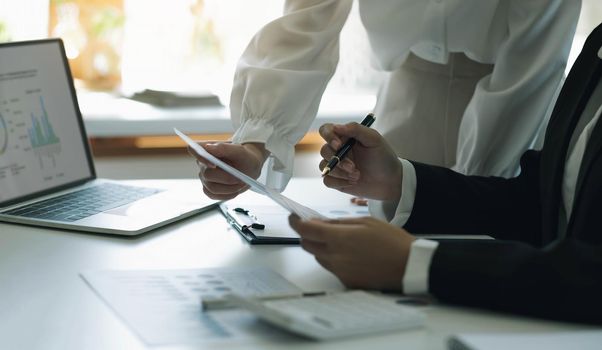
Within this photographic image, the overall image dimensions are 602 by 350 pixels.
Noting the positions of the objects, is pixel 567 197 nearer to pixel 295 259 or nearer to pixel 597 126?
pixel 597 126

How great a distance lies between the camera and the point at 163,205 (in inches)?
56.3

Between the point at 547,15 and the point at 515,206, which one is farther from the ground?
the point at 547,15

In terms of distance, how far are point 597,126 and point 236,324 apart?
0.58 meters

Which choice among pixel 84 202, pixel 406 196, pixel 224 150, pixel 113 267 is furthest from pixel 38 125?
pixel 406 196

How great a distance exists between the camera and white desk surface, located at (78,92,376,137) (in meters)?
2.53

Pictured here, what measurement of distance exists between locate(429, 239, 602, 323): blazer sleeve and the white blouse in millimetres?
565

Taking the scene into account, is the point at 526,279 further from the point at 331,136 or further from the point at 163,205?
the point at 163,205

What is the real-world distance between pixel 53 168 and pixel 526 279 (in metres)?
0.93

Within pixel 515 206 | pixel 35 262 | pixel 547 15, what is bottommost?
pixel 515 206

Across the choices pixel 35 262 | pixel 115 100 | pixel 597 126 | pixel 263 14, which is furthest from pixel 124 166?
pixel 597 126

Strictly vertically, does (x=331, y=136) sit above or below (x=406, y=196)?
above

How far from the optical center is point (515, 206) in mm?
1393

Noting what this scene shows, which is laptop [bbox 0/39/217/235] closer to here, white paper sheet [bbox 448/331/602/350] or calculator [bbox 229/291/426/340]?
calculator [bbox 229/291/426/340]

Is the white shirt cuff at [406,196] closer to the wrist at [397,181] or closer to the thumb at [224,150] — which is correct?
the wrist at [397,181]
